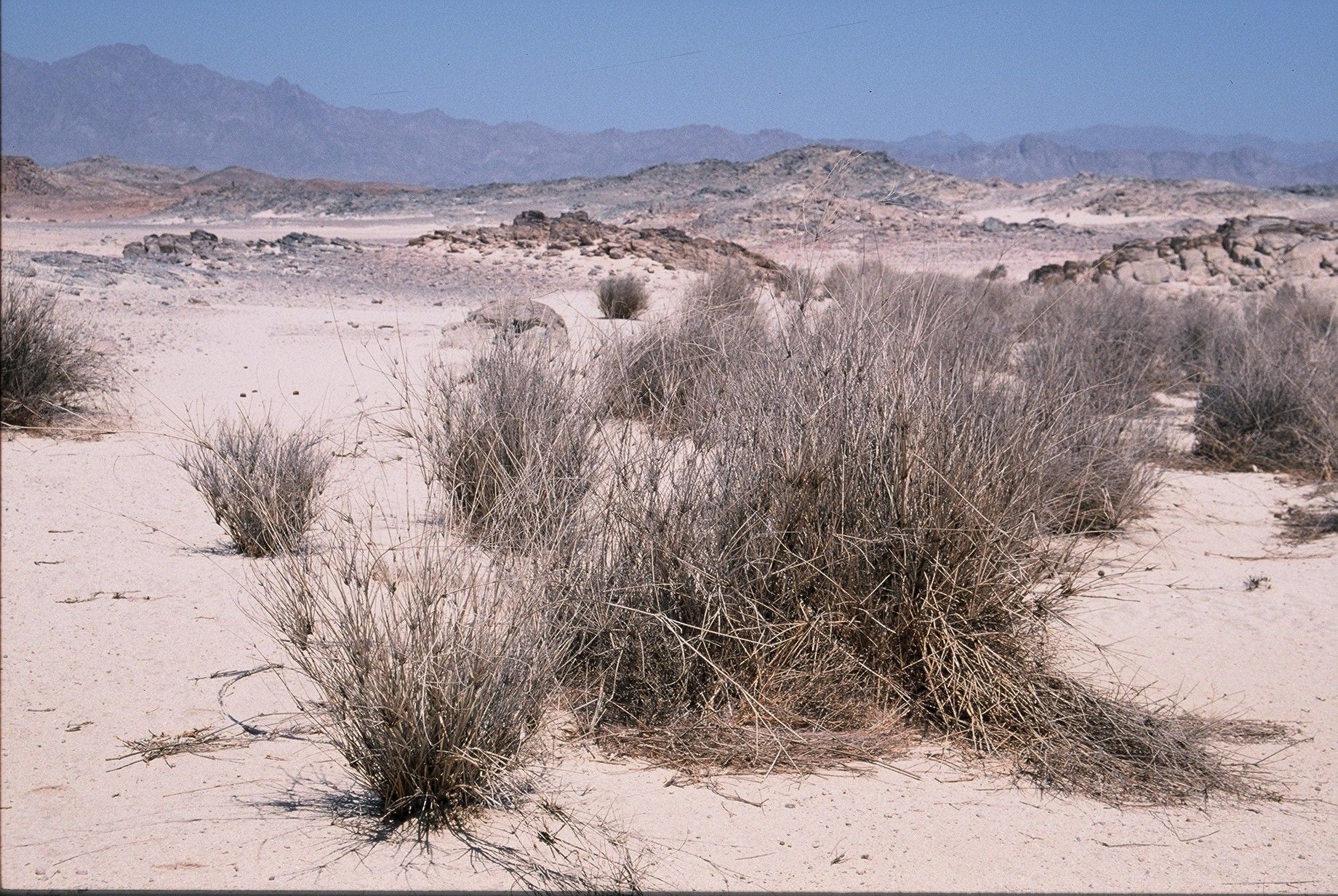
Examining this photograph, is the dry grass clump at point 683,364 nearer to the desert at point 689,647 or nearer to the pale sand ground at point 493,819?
the desert at point 689,647

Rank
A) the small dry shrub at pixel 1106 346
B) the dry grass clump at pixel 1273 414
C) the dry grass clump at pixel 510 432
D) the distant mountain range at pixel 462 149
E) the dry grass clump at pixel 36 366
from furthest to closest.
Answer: the distant mountain range at pixel 462 149
the dry grass clump at pixel 1273 414
the small dry shrub at pixel 1106 346
the dry grass clump at pixel 36 366
the dry grass clump at pixel 510 432

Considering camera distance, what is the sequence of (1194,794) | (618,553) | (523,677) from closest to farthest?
(523,677)
(1194,794)
(618,553)

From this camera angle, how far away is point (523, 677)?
321 centimetres

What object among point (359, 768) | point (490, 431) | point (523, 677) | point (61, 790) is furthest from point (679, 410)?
point (61, 790)

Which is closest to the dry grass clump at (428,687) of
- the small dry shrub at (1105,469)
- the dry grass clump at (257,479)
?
the dry grass clump at (257,479)

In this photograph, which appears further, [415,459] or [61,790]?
[415,459]

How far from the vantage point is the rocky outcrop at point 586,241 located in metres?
21.0

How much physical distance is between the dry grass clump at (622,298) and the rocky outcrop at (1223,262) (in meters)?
7.57

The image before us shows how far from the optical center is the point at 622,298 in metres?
14.0

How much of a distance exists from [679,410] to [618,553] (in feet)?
4.15

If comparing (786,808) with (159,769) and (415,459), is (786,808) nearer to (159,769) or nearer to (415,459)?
(159,769)

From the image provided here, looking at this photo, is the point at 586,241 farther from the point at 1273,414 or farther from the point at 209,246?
the point at 1273,414

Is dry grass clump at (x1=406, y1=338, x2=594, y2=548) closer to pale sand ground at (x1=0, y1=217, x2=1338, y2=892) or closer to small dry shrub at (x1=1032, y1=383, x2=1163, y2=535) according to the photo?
pale sand ground at (x1=0, y1=217, x2=1338, y2=892)

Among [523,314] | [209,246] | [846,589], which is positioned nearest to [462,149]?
[209,246]
